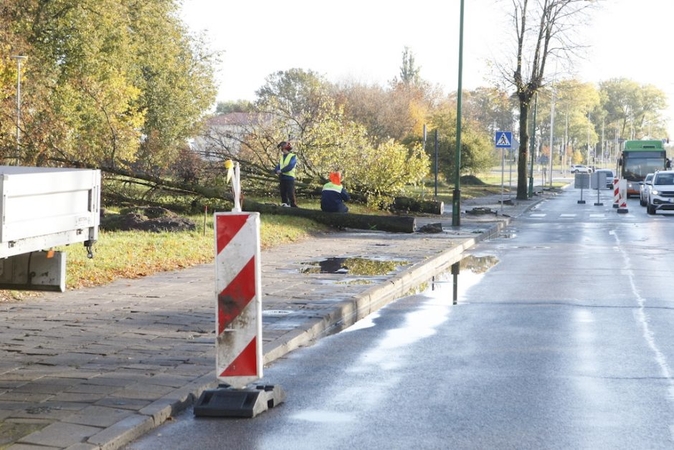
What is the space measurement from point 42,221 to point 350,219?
18.9 metres

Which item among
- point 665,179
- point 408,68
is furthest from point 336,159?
point 408,68

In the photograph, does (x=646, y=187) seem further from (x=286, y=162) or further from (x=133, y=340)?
(x=133, y=340)

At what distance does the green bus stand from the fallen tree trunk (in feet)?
123

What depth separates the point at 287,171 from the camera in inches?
1021

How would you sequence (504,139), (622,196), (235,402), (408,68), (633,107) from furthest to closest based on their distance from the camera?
(633,107)
(408,68)
(622,196)
(504,139)
(235,402)

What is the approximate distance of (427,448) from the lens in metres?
6.37

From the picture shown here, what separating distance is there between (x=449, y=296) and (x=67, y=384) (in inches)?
294

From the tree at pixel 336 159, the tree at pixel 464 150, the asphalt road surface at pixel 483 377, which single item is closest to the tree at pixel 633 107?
the tree at pixel 464 150

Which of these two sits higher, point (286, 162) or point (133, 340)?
point (286, 162)

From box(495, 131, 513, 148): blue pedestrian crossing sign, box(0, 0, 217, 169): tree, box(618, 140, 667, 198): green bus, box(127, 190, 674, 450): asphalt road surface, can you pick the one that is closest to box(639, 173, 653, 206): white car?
box(495, 131, 513, 148): blue pedestrian crossing sign

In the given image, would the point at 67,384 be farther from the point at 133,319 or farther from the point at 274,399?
the point at 133,319

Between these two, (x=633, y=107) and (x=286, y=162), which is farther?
(x=633, y=107)

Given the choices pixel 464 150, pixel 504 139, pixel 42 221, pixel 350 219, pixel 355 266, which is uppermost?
pixel 504 139

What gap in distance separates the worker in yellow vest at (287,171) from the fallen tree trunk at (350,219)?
70cm
